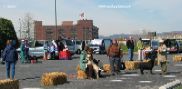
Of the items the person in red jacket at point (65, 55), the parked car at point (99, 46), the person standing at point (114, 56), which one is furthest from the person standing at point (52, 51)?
the person standing at point (114, 56)

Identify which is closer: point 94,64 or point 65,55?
point 94,64

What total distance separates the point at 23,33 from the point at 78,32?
63.9 meters

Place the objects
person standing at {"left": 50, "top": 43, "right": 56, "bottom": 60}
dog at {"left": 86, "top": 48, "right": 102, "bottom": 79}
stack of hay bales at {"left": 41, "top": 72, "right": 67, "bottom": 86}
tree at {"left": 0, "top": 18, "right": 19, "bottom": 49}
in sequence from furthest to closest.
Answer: tree at {"left": 0, "top": 18, "right": 19, "bottom": 49}, person standing at {"left": 50, "top": 43, "right": 56, "bottom": 60}, dog at {"left": 86, "top": 48, "right": 102, "bottom": 79}, stack of hay bales at {"left": 41, "top": 72, "right": 67, "bottom": 86}

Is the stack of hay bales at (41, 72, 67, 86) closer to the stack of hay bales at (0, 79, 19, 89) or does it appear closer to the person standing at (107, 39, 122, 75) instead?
the stack of hay bales at (0, 79, 19, 89)

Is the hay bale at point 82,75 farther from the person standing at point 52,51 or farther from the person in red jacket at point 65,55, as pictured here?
the person in red jacket at point 65,55

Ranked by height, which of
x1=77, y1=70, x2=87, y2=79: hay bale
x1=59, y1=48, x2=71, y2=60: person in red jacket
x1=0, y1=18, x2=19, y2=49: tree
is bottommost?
x1=59, y1=48, x2=71, y2=60: person in red jacket

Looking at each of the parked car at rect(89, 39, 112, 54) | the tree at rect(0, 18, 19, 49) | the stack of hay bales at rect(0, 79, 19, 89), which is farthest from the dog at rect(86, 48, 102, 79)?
the tree at rect(0, 18, 19, 49)

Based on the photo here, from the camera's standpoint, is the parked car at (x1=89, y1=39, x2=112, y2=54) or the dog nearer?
the dog

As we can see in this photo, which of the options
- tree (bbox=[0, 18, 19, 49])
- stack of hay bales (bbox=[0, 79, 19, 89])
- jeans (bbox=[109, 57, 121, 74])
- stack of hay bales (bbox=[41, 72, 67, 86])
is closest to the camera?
stack of hay bales (bbox=[0, 79, 19, 89])

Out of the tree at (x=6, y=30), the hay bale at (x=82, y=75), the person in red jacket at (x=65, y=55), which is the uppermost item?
the tree at (x=6, y=30)

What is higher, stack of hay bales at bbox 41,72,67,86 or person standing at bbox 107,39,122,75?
person standing at bbox 107,39,122,75

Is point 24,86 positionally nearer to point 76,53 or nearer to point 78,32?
point 76,53

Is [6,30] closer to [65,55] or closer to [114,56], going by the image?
[65,55]

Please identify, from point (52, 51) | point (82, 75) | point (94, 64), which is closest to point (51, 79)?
point (82, 75)
